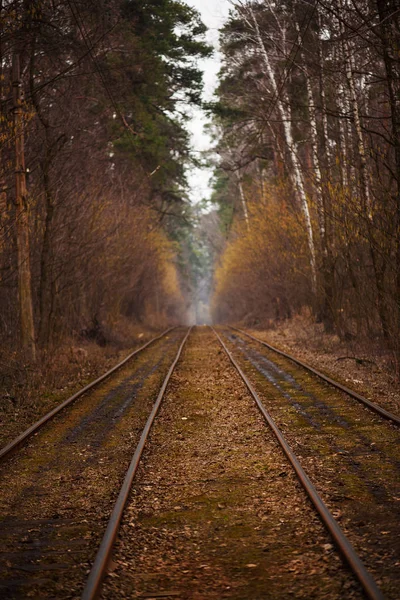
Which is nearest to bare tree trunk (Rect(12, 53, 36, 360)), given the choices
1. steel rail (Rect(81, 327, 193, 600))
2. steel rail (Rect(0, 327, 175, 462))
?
steel rail (Rect(0, 327, 175, 462))

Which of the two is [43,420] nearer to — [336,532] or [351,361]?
[336,532]

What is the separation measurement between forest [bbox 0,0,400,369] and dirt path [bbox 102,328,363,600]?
534 cm

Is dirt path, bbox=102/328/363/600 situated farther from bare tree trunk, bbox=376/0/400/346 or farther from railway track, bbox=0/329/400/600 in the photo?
bare tree trunk, bbox=376/0/400/346

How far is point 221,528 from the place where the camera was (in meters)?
5.26

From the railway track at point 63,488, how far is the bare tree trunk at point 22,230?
3.21m

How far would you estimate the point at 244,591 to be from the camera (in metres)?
4.12

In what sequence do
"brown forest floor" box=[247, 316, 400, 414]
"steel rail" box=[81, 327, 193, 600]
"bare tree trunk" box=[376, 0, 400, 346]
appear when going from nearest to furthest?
"steel rail" box=[81, 327, 193, 600]
"bare tree trunk" box=[376, 0, 400, 346]
"brown forest floor" box=[247, 316, 400, 414]

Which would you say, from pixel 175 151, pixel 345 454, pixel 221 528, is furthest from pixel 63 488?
pixel 175 151

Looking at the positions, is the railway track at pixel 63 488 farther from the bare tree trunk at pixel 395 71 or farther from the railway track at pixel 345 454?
the bare tree trunk at pixel 395 71

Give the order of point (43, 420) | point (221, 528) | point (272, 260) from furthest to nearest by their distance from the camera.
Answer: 1. point (272, 260)
2. point (43, 420)
3. point (221, 528)

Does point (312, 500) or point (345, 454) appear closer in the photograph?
point (312, 500)

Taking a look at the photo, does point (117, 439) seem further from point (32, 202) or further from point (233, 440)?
point (32, 202)

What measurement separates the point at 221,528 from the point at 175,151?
3109cm

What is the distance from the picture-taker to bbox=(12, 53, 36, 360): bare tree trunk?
13.6 meters
